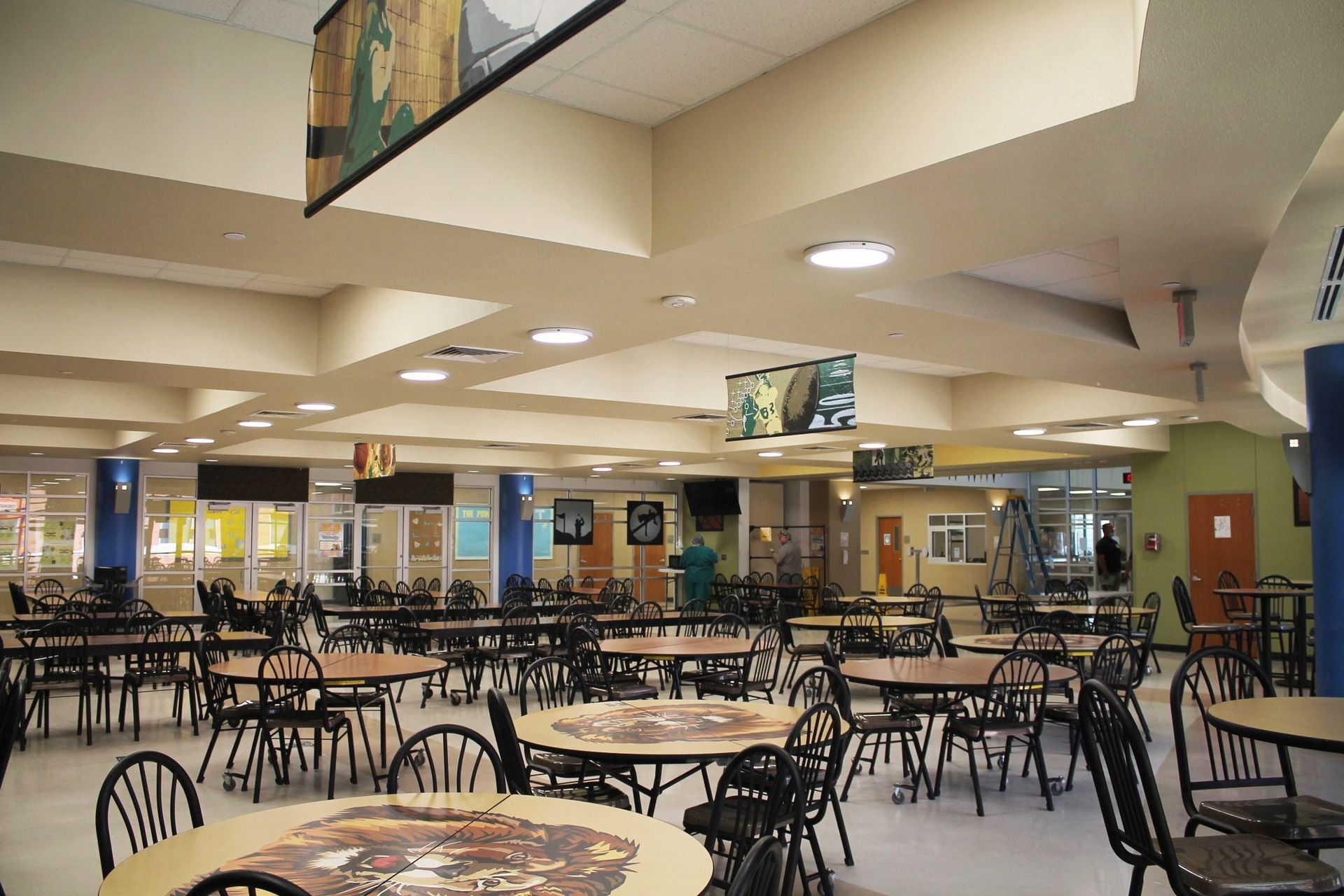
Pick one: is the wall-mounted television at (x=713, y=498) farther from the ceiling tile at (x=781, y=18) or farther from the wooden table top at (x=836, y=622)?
the ceiling tile at (x=781, y=18)

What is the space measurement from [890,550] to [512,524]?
9002 millimetres

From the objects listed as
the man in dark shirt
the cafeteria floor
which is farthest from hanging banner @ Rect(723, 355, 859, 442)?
the man in dark shirt

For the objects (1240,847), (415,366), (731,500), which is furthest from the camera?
(731,500)

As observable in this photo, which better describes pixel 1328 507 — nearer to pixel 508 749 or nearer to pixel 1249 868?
pixel 1249 868

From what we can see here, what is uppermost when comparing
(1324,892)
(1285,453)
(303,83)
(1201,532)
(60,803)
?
(303,83)

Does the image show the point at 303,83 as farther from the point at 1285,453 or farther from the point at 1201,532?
the point at 1201,532

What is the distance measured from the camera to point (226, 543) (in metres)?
16.7

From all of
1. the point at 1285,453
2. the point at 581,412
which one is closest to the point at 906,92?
the point at 581,412

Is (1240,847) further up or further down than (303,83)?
further down

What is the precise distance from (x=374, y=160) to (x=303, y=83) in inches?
62.9

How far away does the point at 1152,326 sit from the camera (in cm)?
553

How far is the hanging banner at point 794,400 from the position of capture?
609 centimetres

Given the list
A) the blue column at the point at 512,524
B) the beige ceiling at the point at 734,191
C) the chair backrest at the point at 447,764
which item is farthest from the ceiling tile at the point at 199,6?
the blue column at the point at 512,524

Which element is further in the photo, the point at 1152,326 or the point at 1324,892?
the point at 1152,326
